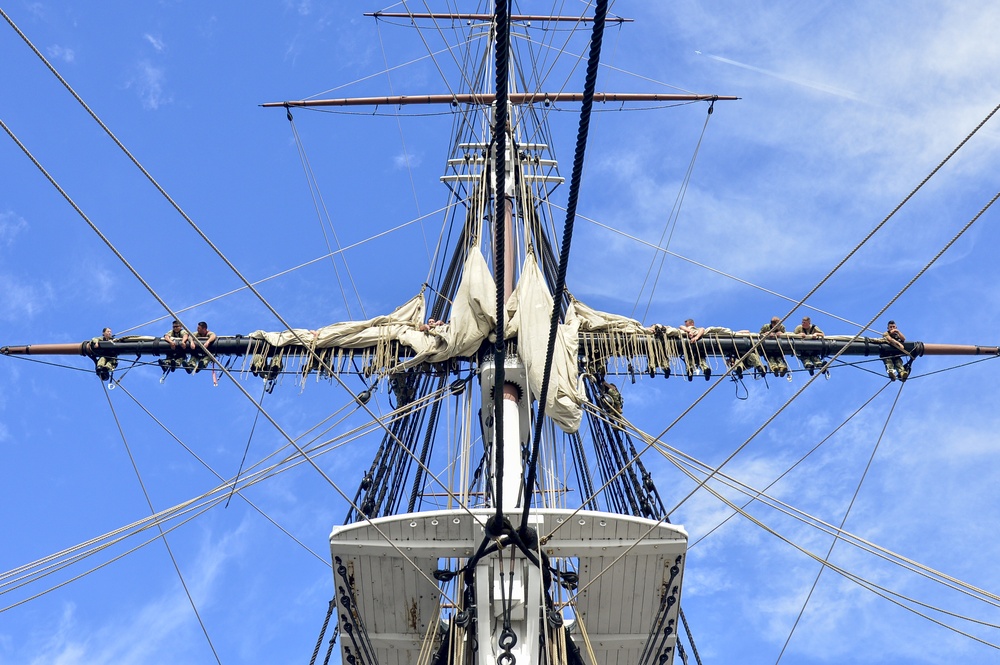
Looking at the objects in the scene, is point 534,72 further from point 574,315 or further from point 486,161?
point 574,315

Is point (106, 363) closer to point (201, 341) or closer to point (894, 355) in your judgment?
point (201, 341)

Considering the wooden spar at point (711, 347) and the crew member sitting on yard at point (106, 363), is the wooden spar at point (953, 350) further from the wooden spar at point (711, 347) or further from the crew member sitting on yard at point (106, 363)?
the crew member sitting on yard at point (106, 363)

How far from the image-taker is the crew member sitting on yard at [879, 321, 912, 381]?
1074cm

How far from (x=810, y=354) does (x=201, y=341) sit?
6.09m

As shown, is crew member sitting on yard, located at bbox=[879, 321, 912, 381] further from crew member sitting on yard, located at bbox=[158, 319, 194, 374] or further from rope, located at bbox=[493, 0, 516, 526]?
crew member sitting on yard, located at bbox=[158, 319, 194, 374]

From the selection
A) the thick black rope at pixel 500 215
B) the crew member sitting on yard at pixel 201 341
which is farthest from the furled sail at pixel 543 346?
the crew member sitting on yard at pixel 201 341

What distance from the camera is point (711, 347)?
1075 cm

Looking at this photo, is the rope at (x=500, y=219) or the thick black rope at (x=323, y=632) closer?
the rope at (x=500, y=219)

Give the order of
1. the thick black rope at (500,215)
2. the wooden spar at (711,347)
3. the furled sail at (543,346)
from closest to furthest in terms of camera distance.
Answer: the thick black rope at (500,215) < the furled sail at (543,346) < the wooden spar at (711,347)

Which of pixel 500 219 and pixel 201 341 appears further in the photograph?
pixel 201 341

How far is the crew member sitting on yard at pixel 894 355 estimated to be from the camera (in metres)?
10.7

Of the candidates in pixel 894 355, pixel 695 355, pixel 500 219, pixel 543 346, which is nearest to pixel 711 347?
pixel 695 355

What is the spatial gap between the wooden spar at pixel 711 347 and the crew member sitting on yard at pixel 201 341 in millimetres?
82

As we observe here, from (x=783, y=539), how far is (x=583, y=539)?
4.84ft
